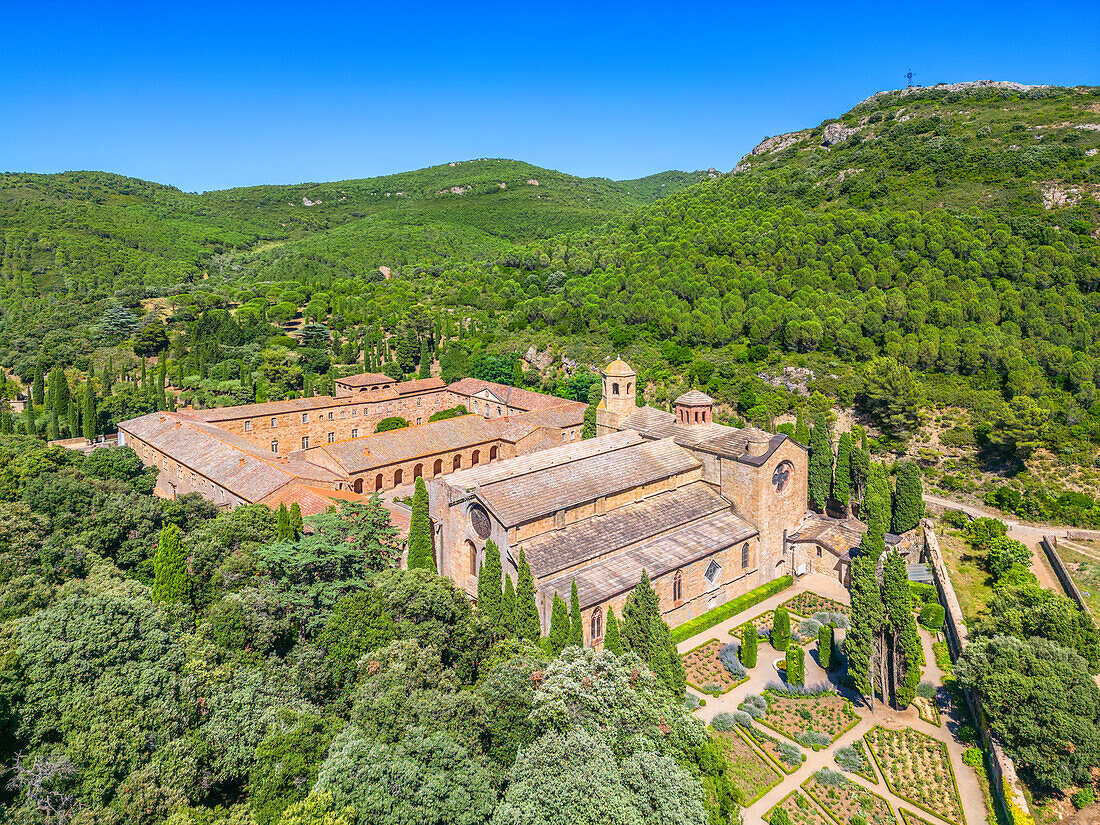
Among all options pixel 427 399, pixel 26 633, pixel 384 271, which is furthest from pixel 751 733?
pixel 384 271

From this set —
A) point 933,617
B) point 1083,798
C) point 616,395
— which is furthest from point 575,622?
point 616,395

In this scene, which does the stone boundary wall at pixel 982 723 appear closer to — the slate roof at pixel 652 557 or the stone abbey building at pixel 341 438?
the slate roof at pixel 652 557

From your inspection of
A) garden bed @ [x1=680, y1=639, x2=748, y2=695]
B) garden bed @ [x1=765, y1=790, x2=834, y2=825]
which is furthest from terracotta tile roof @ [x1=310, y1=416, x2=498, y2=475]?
garden bed @ [x1=765, y1=790, x2=834, y2=825]

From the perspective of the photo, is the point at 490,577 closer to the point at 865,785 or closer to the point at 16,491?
the point at 865,785

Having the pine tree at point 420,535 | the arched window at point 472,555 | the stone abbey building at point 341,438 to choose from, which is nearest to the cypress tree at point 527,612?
the arched window at point 472,555

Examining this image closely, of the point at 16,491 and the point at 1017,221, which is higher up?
the point at 1017,221

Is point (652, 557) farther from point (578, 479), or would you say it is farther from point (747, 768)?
point (747, 768)

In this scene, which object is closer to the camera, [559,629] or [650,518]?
[559,629]
